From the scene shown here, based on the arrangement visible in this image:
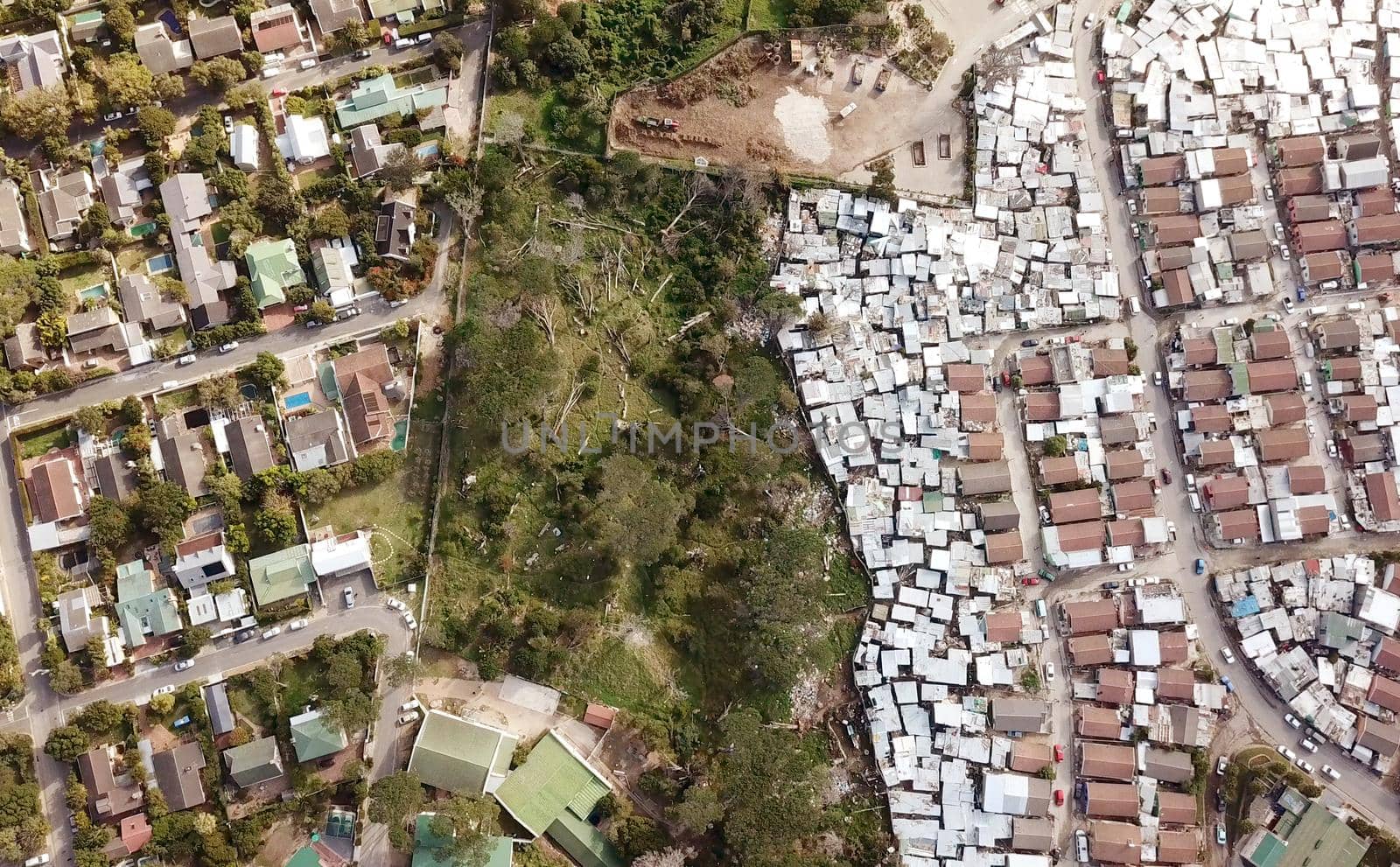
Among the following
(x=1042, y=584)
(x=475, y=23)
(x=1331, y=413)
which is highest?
(x=475, y=23)

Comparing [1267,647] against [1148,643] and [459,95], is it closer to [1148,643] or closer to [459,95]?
[1148,643]

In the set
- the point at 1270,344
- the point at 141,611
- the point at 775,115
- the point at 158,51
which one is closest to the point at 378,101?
the point at 158,51

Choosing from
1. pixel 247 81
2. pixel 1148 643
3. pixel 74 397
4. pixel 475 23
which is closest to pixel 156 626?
pixel 74 397

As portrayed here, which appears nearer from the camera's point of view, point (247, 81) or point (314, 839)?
point (314, 839)

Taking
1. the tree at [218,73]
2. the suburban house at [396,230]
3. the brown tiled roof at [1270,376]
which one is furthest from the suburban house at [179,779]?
→ the brown tiled roof at [1270,376]

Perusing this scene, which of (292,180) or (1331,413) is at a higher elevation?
(292,180)
